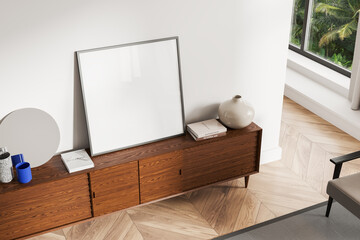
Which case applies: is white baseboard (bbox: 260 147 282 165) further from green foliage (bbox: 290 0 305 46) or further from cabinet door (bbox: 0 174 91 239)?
green foliage (bbox: 290 0 305 46)

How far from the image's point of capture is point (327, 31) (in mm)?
5352

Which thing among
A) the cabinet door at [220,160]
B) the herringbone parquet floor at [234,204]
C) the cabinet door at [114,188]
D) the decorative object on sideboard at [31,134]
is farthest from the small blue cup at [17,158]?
the cabinet door at [220,160]

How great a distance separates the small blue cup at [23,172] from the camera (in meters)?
2.95

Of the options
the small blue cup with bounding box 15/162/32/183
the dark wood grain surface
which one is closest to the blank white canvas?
the dark wood grain surface

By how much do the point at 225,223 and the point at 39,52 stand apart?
1741mm

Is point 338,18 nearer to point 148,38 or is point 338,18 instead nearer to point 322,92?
point 322,92

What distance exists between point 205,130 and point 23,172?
1.28 meters

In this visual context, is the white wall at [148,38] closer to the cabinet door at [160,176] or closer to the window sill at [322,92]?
the cabinet door at [160,176]

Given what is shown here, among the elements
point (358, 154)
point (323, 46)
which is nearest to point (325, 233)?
point (358, 154)

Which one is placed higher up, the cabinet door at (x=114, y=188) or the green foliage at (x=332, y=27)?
the green foliage at (x=332, y=27)

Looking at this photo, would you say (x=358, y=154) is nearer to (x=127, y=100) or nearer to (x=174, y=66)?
(x=174, y=66)

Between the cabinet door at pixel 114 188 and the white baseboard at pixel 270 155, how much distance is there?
128 cm

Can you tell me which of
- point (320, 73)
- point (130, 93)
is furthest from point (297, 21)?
point (130, 93)

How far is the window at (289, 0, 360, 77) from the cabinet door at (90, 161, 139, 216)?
9.70 ft
